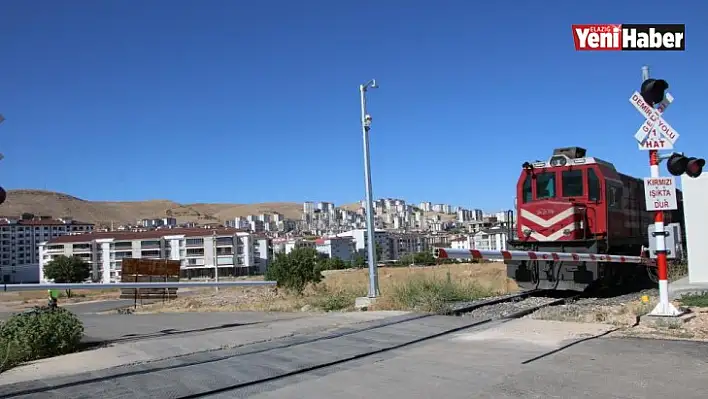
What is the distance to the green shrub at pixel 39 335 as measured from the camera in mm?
8352

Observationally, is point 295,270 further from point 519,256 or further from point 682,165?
point 682,165

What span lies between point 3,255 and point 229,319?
Answer: 167962 mm

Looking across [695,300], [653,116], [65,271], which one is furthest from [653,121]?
[65,271]

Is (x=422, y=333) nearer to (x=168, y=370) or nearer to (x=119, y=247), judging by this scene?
(x=168, y=370)

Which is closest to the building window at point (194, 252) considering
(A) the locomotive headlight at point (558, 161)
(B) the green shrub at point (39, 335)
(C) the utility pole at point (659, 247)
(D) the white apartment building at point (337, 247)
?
(D) the white apartment building at point (337, 247)

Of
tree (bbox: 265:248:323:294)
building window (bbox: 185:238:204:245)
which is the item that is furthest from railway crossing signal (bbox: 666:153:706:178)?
building window (bbox: 185:238:204:245)

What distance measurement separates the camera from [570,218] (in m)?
15.2

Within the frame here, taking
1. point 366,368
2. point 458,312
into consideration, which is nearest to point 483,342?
point 366,368

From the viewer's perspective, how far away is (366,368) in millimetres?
7438

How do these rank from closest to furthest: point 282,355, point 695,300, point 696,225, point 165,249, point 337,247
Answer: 1. point 282,355
2. point 695,300
3. point 696,225
4. point 165,249
5. point 337,247

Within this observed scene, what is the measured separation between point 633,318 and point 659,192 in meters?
2.34

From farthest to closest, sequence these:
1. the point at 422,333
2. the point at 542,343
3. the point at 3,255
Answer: the point at 3,255, the point at 422,333, the point at 542,343

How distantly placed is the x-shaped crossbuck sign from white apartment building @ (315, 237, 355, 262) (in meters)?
150

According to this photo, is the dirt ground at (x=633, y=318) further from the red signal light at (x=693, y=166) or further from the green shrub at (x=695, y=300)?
the red signal light at (x=693, y=166)
